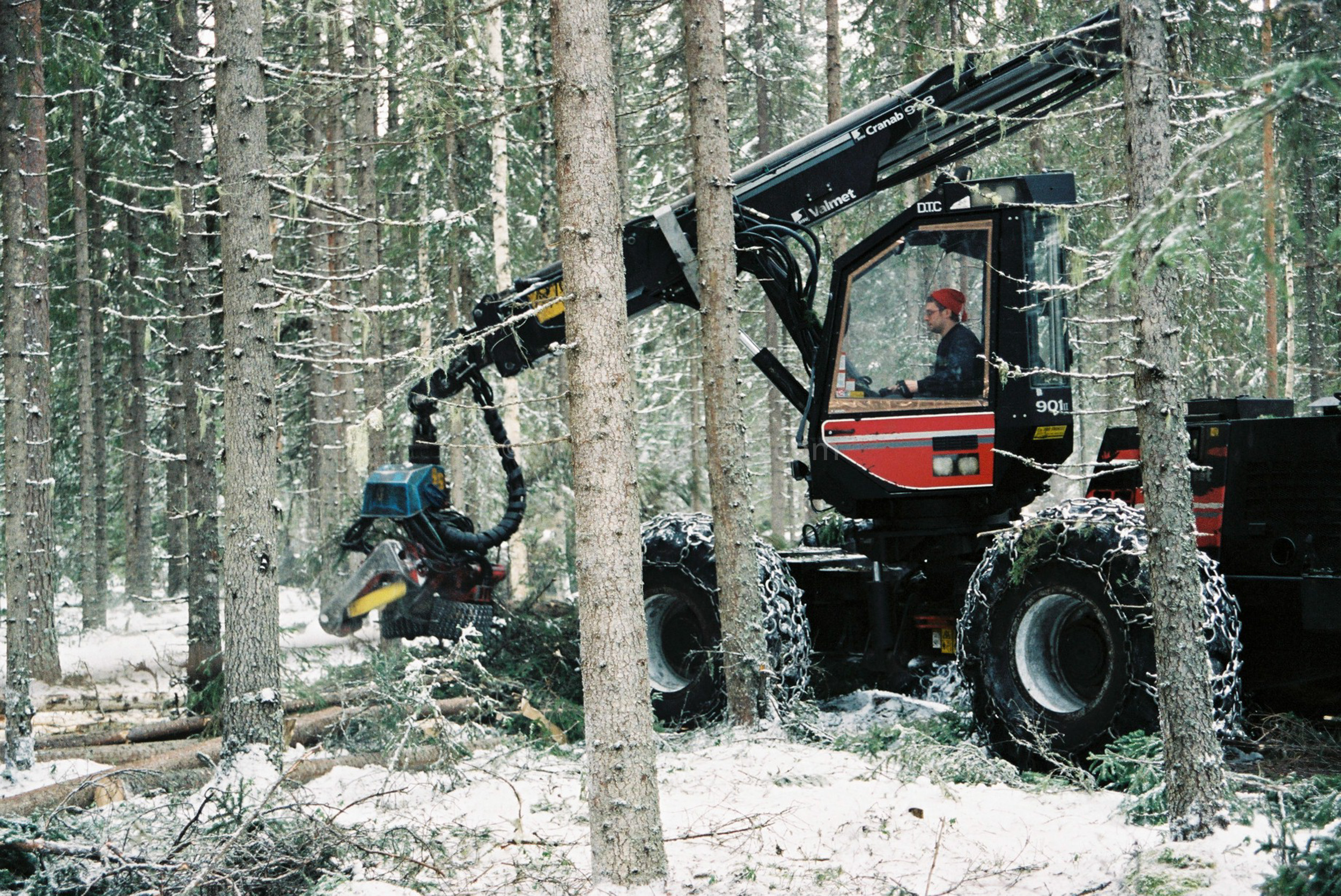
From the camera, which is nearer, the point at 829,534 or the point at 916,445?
the point at 916,445

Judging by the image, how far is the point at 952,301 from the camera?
25.9ft

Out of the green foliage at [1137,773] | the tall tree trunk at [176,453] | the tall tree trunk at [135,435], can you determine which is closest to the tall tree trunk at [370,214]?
the tall tree trunk at [176,453]

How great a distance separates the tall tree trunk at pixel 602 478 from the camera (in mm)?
4988

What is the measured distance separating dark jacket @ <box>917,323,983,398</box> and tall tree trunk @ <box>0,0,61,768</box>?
6.90 meters

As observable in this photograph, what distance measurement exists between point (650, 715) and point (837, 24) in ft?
44.6

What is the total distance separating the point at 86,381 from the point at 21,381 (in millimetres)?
8192

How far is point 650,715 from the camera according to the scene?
511 cm

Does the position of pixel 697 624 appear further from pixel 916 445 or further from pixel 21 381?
pixel 21 381

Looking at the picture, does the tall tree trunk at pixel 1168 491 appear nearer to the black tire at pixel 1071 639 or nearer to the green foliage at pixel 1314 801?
the green foliage at pixel 1314 801

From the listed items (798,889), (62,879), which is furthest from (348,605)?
(798,889)

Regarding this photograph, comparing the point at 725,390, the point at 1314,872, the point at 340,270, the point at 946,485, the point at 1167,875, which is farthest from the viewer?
the point at 340,270

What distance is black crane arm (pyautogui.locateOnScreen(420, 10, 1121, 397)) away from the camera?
8312 millimetres

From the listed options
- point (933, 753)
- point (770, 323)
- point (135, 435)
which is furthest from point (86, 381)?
point (933, 753)

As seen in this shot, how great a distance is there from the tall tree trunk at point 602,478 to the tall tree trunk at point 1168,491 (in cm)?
224
